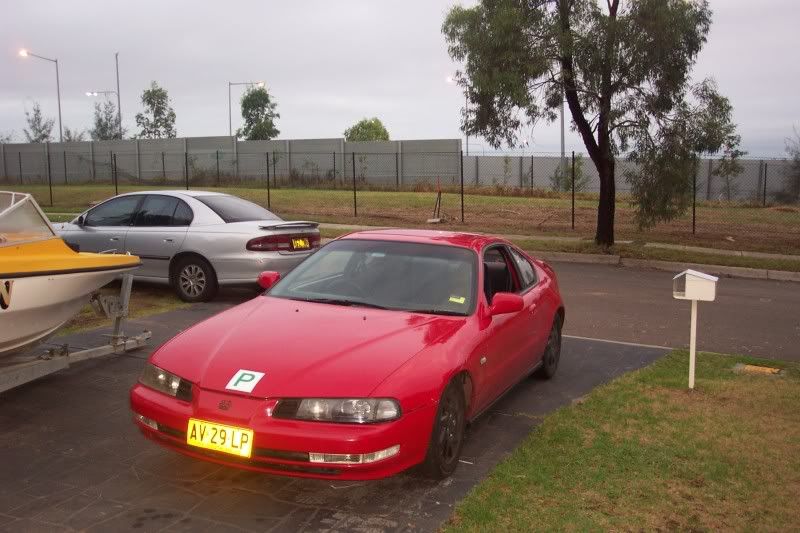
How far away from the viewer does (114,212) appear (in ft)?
36.0

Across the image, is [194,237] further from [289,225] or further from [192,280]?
[289,225]

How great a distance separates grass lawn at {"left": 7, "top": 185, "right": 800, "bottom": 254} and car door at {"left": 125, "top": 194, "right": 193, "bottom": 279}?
11.8m

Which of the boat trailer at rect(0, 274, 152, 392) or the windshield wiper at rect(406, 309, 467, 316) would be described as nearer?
the windshield wiper at rect(406, 309, 467, 316)

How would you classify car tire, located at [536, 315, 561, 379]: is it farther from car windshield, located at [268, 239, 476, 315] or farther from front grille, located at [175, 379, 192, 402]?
front grille, located at [175, 379, 192, 402]

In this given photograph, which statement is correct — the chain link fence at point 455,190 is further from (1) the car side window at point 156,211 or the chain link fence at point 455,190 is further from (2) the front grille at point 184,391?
(2) the front grille at point 184,391

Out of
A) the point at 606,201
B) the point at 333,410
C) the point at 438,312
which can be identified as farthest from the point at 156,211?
the point at 606,201

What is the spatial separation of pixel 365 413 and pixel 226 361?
923 mm

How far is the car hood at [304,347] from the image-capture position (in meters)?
4.22

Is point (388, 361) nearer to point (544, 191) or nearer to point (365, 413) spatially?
point (365, 413)

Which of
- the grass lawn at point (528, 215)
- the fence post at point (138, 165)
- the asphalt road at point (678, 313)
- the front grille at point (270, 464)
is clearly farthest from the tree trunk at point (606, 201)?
the fence post at point (138, 165)

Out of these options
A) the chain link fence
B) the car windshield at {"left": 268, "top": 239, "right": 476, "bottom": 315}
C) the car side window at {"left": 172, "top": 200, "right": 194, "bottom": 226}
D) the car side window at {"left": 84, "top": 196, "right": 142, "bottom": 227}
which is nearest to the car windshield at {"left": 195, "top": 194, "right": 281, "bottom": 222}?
the car side window at {"left": 172, "top": 200, "right": 194, "bottom": 226}

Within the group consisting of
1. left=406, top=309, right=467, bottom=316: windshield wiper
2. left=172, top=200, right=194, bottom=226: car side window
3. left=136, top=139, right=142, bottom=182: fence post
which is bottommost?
left=406, top=309, right=467, bottom=316: windshield wiper

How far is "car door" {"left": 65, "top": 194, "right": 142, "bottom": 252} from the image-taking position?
10.7 m

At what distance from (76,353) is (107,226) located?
4.37 meters
